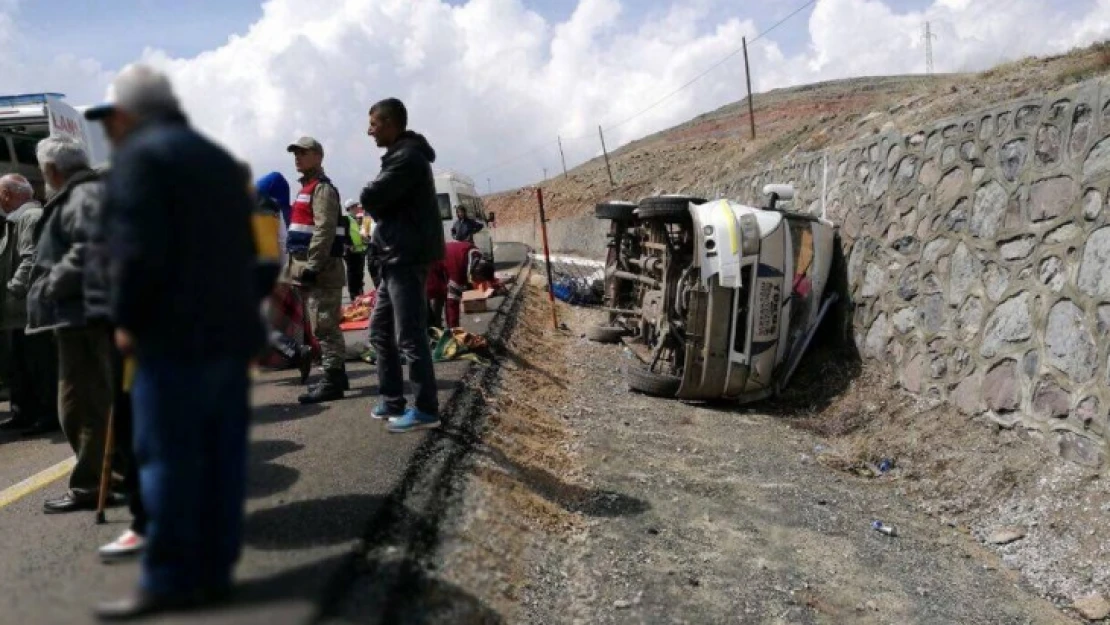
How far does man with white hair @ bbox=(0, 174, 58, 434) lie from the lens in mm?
→ 5469

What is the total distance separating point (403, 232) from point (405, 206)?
0.46 feet

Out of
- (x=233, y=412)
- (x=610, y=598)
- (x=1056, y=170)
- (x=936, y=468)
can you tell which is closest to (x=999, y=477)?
(x=936, y=468)

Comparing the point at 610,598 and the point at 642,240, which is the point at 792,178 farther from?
the point at 610,598

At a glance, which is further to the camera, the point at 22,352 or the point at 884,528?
the point at 22,352

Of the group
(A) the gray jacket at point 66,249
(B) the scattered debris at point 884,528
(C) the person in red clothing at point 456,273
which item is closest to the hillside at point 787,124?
(B) the scattered debris at point 884,528

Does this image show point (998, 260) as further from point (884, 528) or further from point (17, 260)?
point (17, 260)

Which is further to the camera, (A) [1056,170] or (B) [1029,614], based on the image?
(A) [1056,170]

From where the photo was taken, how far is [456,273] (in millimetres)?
8703

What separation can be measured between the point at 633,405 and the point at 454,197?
11.9 metres

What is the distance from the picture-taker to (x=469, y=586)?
317 centimetres

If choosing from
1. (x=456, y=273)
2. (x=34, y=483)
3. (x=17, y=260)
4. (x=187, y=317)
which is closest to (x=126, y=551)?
(x=187, y=317)

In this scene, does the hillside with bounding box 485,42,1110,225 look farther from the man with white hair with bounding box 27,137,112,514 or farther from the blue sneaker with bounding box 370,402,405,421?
the man with white hair with bounding box 27,137,112,514

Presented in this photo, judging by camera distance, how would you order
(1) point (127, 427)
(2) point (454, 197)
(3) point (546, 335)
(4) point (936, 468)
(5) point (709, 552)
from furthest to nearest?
1. (2) point (454, 197)
2. (3) point (546, 335)
3. (4) point (936, 468)
4. (5) point (709, 552)
5. (1) point (127, 427)

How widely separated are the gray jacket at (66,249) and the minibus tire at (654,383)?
5842 mm
